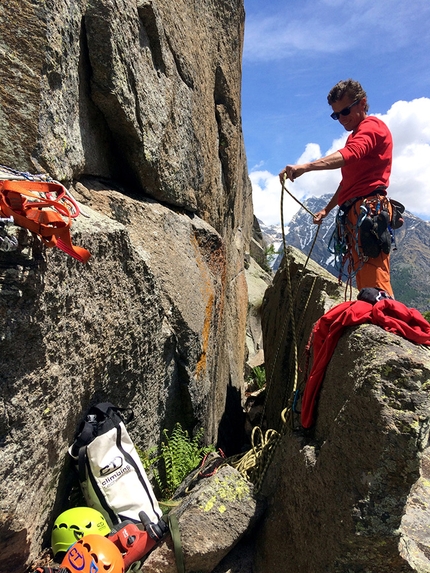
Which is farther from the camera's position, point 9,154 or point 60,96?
point 60,96

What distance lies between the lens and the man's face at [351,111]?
5.54 metres

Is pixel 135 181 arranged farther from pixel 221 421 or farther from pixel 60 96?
pixel 221 421

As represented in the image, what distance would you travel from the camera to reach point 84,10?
3910mm

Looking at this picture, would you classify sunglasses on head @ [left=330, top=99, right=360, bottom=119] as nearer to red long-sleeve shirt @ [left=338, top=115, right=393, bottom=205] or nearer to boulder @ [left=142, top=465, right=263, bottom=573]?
red long-sleeve shirt @ [left=338, top=115, right=393, bottom=205]

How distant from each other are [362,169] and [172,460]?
4.51 meters

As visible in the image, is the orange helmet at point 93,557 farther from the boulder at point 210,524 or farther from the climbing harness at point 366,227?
the climbing harness at point 366,227

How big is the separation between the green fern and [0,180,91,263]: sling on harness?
9.01 feet

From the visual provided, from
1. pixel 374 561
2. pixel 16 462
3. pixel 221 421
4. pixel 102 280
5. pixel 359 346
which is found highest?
pixel 102 280

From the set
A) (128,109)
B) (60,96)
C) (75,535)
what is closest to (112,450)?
(75,535)

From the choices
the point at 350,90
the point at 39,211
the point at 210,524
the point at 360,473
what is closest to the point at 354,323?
the point at 360,473

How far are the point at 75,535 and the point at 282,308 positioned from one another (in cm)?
615

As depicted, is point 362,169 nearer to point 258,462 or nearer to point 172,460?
point 258,462

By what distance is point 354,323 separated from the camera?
11.8ft

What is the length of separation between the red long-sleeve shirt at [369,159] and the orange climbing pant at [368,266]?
0.21 meters
